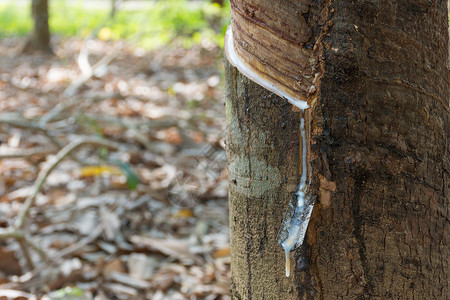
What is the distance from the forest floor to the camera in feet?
6.31

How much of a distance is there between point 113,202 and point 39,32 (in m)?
6.01

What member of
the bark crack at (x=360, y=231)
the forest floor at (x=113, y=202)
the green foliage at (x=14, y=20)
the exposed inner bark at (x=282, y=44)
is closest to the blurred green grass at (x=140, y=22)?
the green foliage at (x=14, y=20)

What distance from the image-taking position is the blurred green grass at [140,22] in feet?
12.5

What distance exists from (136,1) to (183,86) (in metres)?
7.78

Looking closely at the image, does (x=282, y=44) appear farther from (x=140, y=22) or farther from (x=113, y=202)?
(x=140, y=22)

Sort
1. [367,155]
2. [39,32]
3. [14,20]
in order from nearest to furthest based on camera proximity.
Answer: [367,155] < [39,32] < [14,20]

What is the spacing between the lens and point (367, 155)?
779 millimetres

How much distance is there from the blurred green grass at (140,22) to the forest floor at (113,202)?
64 centimetres

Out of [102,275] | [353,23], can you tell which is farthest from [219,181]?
[353,23]

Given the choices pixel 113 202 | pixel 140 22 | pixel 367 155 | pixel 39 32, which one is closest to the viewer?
pixel 367 155

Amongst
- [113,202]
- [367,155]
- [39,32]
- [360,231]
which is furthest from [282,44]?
[39,32]

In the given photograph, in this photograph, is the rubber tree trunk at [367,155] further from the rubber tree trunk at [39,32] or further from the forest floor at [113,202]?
the rubber tree trunk at [39,32]

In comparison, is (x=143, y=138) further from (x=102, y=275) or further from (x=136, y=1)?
(x=136, y=1)

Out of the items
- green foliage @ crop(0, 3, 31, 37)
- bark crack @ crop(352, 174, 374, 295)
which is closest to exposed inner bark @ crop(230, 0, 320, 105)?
bark crack @ crop(352, 174, 374, 295)
